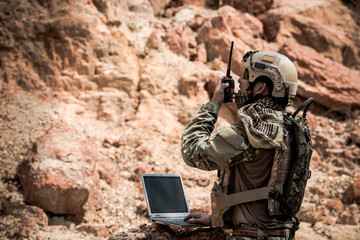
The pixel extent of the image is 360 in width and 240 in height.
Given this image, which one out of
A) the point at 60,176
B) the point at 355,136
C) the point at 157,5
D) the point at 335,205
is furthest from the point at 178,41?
the point at 335,205

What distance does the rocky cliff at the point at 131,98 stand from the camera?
19.0 feet

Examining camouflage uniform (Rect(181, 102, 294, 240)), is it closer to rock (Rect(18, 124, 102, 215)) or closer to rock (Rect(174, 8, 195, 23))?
rock (Rect(18, 124, 102, 215))

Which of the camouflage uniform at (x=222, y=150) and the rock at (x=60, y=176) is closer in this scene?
the camouflage uniform at (x=222, y=150)

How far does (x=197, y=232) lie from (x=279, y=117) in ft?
3.48

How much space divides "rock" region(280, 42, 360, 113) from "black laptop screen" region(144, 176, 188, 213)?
250 inches

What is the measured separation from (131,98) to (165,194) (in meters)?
4.75

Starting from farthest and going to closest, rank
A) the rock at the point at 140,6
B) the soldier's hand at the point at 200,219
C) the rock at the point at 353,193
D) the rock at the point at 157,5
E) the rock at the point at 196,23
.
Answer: the rock at the point at 157,5 < the rock at the point at 196,23 < the rock at the point at 140,6 < the rock at the point at 353,193 < the soldier's hand at the point at 200,219

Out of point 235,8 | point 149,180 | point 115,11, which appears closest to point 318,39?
point 235,8

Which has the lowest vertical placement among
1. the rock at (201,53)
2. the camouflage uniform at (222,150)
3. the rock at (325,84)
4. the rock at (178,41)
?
the rock at (325,84)

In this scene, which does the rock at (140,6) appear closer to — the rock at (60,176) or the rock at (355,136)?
the rock at (60,176)

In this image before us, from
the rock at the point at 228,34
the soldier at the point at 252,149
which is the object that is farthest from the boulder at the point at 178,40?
the soldier at the point at 252,149

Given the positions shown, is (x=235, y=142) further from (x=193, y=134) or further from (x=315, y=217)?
(x=315, y=217)

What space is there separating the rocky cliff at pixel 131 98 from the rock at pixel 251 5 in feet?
0.12

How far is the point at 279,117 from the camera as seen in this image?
106 inches
